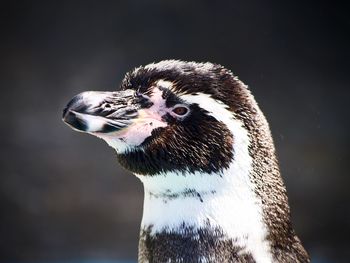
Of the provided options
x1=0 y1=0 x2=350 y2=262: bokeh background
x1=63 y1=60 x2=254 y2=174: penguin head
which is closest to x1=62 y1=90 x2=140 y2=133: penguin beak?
x1=63 y1=60 x2=254 y2=174: penguin head

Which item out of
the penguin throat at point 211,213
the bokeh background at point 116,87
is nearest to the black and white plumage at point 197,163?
the penguin throat at point 211,213

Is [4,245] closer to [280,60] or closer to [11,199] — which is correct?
[11,199]

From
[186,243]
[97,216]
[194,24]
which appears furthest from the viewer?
[97,216]

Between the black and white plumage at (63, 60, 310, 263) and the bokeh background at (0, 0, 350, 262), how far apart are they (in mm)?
1371

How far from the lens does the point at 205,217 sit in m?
0.99

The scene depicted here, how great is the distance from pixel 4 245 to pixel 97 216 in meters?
0.36

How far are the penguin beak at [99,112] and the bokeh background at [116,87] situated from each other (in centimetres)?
139

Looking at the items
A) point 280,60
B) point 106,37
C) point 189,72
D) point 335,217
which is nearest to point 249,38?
point 280,60

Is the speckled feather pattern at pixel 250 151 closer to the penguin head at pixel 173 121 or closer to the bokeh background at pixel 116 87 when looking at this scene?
the penguin head at pixel 173 121

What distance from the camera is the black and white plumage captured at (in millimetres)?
984

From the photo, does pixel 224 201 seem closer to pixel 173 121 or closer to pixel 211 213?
pixel 211 213

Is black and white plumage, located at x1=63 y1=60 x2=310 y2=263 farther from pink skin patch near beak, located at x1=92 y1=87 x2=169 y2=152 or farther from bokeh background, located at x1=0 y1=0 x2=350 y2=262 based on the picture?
bokeh background, located at x1=0 y1=0 x2=350 y2=262

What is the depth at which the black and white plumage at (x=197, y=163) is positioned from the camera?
0.98 metres

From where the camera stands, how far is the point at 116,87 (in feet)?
8.13
